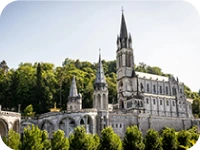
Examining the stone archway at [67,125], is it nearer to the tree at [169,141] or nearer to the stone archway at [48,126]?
the stone archway at [48,126]

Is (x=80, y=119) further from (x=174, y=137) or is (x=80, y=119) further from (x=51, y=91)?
(x=51, y=91)

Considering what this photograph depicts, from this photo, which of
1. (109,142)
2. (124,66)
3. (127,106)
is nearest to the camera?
(109,142)

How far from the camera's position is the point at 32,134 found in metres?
27.6

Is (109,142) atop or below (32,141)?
below

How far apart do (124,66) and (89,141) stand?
3050cm

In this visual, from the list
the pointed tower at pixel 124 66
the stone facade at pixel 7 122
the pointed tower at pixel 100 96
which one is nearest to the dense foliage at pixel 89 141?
the stone facade at pixel 7 122

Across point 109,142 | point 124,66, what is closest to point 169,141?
point 109,142

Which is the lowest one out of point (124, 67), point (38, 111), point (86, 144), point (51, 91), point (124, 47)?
point (86, 144)

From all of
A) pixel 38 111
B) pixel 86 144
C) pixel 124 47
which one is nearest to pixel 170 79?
pixel 124 47

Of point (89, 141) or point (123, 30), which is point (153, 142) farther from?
point (123, 30)

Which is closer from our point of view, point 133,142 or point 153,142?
point 133,142

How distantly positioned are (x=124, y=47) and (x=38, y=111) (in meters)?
19.6

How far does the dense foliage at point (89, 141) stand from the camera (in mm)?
27422

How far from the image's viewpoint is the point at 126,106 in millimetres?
53656
